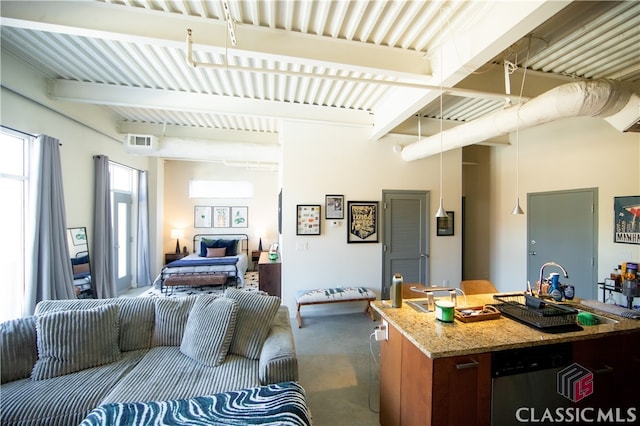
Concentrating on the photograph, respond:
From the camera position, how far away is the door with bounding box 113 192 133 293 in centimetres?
489

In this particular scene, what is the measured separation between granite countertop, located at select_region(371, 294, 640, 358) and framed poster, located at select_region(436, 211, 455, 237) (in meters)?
2.66

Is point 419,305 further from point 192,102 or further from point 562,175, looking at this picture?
point 562,175

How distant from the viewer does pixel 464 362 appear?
4.50ft

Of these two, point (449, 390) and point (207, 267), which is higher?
point (449, 390)

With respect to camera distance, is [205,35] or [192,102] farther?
[192,102]

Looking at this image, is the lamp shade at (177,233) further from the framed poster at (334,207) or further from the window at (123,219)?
the framed poster at (334,207)

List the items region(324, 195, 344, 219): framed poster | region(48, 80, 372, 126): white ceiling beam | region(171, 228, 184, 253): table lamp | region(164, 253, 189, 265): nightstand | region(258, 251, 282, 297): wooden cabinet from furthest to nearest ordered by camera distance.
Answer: region(171, 228, 184, 253): table lamp, region(164, 253, 189, 265): nightstand, region(324, 195, 344, 219): framed poster, region(258, 251, 282, 297): wooden cabinet, region(48, 80, 372, 126): white ceiling beam

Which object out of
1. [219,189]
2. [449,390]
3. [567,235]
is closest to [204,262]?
[219,189]

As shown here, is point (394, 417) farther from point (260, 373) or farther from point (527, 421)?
point (260, 373)

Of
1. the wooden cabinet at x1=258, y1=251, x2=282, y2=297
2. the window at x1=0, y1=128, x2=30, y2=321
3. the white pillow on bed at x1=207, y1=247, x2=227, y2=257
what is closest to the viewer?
the window at x1=0, y1=128, x2=30, y2=321

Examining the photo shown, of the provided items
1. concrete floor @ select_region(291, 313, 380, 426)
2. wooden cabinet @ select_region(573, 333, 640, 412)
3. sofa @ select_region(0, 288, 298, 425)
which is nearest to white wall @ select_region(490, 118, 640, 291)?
wooden cabinet @ select_region(573, 333, 640, 412)

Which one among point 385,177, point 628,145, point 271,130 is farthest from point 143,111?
point 628,145

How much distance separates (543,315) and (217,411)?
2.16m

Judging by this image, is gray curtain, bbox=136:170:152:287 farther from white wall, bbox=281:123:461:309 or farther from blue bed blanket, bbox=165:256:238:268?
white wall, bbox=281:123:461:309
